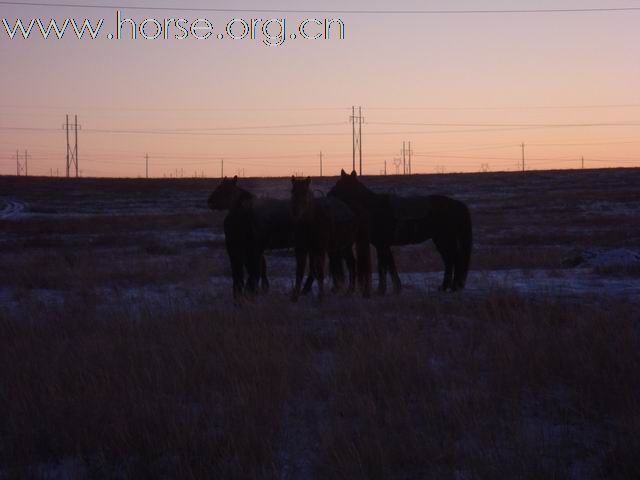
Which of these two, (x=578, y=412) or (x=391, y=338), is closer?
(x=578, y=412)

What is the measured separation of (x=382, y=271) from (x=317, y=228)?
1555 millimetres

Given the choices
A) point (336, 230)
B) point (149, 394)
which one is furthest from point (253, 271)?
point (149, 394)

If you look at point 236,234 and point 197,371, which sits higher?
point 236,234

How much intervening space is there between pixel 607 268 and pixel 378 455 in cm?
1115

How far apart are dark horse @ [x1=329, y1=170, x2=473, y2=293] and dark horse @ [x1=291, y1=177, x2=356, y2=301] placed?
2.31ft

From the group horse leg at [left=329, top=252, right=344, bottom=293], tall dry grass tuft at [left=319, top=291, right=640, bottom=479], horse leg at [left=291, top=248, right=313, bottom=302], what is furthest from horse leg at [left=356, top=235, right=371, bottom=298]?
tall dry grass tuft at [left=319, top=291, right=640, bottom=479]

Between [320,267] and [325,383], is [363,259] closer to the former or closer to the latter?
[320,267]

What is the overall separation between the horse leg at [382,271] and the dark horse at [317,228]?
0.41 metres

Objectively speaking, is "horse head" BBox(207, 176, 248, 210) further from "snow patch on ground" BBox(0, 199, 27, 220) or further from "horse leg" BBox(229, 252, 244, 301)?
"snow patch on ground" BBox(0, 199, 27, 220)

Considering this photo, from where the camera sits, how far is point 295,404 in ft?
22.0

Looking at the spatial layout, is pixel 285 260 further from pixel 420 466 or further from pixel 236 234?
pixel 420 466

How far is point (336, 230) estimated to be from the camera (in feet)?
40.8

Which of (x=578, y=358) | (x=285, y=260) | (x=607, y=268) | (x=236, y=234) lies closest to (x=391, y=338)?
(x=578, y=358)

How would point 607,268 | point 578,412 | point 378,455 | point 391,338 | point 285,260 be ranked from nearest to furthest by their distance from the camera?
point 378,455, point 578,412, point 391,338, point 607,268, point 285,260
